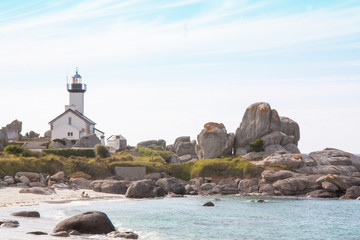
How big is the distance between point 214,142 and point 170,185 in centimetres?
1578

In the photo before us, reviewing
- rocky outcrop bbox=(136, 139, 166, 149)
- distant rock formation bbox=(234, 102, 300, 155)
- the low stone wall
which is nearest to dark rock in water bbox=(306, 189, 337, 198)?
distant rock formation bbox=(234, 102, 300, 155)

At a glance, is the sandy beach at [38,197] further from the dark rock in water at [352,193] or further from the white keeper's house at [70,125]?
the white keeper's house at [70,125]

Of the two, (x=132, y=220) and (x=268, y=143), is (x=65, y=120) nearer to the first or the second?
(x=268, y=143)

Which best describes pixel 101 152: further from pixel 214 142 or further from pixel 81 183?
pixel 214 142

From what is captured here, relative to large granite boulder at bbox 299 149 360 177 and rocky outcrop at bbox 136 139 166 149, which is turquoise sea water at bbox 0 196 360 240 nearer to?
large granite boulder at bbox 299 149 360 177

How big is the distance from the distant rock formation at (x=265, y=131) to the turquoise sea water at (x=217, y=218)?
1929 centimetres

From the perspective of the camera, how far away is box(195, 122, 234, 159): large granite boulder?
228 feet

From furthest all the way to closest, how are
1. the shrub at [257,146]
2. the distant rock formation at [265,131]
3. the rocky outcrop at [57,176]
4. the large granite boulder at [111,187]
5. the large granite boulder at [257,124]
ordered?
the large granite boulder at [257,124] < the distant rock formation at [265,131] < the shrub at [257,146] < the rocky outcrop at [57,176] < the large granite boulder at [111,187]

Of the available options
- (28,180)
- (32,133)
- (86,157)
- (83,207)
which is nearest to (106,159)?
(86,157)

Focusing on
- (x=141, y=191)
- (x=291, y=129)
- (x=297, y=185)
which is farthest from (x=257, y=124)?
(x=141, y=191)

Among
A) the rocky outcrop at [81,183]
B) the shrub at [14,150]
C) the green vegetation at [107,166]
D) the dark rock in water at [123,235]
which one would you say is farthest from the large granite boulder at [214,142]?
the dark rock in water at [123,235]

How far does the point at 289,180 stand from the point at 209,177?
10.8 meters

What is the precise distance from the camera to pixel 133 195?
49.2 m

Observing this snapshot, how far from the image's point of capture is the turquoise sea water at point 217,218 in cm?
2902
